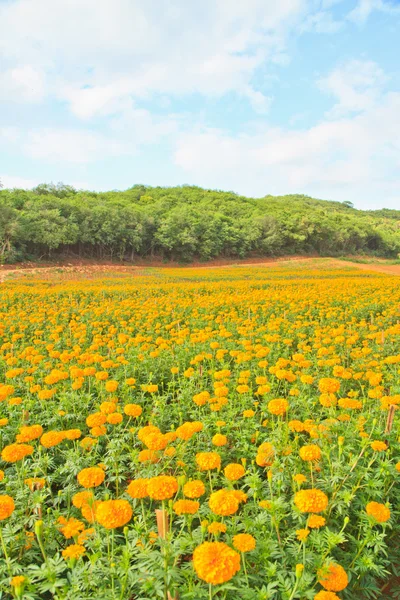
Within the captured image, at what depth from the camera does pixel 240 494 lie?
6.77ft

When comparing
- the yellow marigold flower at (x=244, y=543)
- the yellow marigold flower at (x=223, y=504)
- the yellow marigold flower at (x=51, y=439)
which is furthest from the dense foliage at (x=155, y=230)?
the yellow marigold flower at (x=244, y=543)

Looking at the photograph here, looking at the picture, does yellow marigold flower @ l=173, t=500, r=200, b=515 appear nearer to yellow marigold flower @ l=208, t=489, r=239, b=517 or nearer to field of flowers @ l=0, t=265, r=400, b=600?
field of flowers @ l=0, t=265, r=400, b=600

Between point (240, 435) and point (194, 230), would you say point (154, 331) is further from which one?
point (194, 230)

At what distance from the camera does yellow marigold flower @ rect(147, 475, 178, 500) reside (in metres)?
1.74

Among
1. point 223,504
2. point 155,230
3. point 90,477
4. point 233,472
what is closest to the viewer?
point 223,504

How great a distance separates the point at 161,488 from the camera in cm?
176

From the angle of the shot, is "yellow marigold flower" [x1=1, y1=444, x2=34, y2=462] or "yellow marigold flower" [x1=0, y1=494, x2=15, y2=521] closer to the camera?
"yellow marigold flower" [x1=0, y1=494, x2=15, y2=521]

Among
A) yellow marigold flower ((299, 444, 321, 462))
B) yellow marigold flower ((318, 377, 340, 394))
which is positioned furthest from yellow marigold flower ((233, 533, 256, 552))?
yellow marigold flower ((318, 377, 340, 394))

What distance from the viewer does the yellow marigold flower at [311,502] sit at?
175 cm

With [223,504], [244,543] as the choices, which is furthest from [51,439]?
[244,543]

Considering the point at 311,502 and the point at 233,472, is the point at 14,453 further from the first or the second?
the point at 311,502

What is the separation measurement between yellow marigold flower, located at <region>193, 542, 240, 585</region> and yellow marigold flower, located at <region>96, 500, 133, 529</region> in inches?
16.1

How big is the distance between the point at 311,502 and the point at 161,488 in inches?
28.7

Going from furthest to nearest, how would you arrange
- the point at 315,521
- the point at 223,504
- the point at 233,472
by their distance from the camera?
the point at 233,472, the point at 315,521, the point at 223,504
